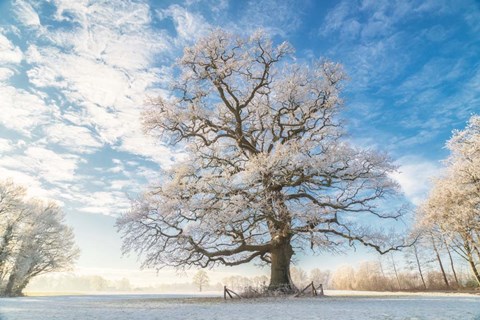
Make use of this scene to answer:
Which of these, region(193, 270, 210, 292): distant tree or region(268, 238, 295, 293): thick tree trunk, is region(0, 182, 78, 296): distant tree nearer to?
region(268, 238, 295, 293): thick tree trunk

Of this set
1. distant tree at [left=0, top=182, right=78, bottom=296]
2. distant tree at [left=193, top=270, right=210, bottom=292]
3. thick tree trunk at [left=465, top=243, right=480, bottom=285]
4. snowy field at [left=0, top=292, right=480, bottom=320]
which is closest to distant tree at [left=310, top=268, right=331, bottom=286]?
distant tree at [left=193, top=270, right=210, bottom=292]

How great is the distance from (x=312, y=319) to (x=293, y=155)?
32.6 feet

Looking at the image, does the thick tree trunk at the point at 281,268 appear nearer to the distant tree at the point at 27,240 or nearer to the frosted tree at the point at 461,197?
the frosted tree at the point at 461,197

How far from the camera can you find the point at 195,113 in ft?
64.9

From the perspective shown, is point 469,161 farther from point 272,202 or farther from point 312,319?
point 312,319

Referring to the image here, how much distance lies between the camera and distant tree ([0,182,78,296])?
32.6 m

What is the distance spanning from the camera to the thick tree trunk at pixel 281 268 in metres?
18.1

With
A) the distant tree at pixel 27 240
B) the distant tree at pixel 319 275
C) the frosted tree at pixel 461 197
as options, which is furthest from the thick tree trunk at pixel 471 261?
the distant tree at pixel 319 275

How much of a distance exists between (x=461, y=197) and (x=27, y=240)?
43.6 meters

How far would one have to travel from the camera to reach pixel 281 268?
18.7 meters

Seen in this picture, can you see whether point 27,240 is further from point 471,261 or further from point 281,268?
point 471,261

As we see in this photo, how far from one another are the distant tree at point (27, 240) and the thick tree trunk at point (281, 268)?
2921cm

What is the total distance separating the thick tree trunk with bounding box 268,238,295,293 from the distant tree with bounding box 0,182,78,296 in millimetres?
29212

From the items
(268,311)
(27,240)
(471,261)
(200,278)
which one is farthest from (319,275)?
(268,311)
